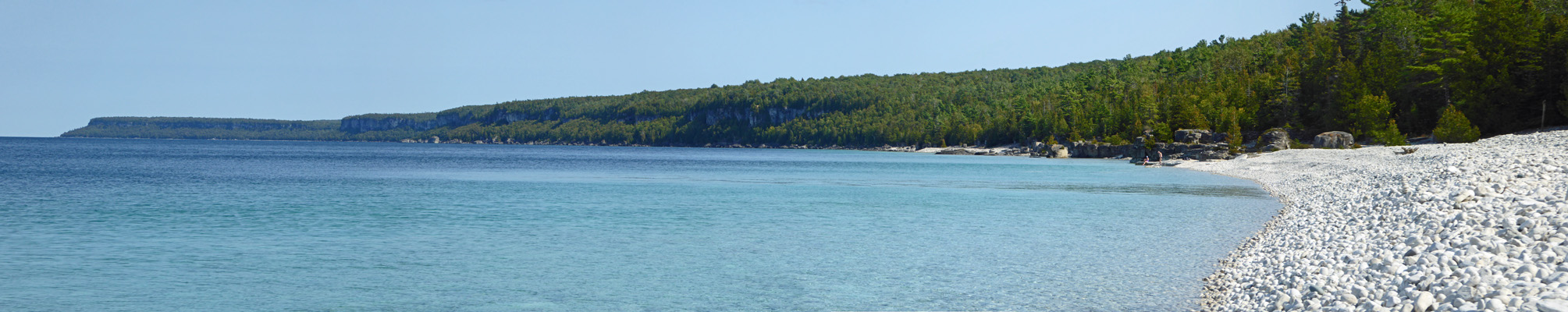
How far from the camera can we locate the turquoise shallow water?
1334 centimetres

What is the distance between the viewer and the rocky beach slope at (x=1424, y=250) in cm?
931

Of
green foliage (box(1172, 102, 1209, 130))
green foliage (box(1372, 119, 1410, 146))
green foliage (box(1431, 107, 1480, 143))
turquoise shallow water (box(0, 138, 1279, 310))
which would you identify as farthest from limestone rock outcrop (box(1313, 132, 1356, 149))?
turquoise shallow water (box(0, 138, 1279, 310))

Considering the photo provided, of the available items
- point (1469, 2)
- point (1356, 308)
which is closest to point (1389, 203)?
point (1356, 308)

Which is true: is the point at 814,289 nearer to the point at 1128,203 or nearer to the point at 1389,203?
the point at 1389,203

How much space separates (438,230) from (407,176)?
132ft

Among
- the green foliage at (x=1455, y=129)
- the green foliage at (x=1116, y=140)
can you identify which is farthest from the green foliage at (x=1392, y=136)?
the green foliage at (x=1116, y=140)

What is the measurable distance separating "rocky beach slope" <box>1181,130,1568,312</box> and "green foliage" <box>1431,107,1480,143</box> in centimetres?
3909

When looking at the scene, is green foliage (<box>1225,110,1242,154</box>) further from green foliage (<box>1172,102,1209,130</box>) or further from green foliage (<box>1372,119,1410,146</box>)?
green foliage (<box>1372,119,1410,146</box>)

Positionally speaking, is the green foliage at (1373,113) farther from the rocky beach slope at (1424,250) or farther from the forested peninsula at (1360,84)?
the rocky beach slope at (1424,250)

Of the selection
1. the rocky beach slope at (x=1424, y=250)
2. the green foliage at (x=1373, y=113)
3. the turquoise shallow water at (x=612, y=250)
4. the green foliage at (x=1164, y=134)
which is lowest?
the turquoise shallow water at (x=612, y=250)

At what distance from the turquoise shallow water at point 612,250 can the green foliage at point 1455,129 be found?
94.3 feet

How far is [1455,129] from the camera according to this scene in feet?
191

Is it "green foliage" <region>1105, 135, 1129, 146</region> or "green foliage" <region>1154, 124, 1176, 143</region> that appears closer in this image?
"green foliage" <region>1154, 124, 1176, 143</region>

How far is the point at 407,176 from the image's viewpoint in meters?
59.7
